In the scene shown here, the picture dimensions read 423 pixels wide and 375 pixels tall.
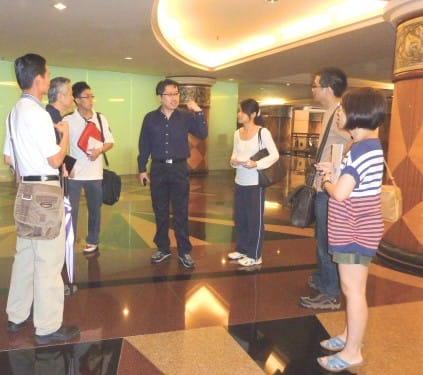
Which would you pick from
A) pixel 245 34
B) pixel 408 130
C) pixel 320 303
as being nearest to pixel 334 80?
pixel 320 303

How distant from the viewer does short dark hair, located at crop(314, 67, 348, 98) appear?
2887 millimetres

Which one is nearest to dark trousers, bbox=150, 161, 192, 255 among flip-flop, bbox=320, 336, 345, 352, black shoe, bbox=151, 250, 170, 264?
black shoe, bbox=151, 250, 170, 264

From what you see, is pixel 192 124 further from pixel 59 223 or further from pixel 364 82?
pixel 364 82

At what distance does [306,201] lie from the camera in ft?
9.61

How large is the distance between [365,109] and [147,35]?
15.8 feet

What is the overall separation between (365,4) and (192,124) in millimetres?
3177

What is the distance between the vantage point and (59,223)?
91.4 inches

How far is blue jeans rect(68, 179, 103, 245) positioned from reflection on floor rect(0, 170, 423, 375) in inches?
9.8

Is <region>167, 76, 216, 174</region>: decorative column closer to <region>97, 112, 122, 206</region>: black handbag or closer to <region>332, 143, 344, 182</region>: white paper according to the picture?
<region>97, 112, 122, 206</region>: black handbag

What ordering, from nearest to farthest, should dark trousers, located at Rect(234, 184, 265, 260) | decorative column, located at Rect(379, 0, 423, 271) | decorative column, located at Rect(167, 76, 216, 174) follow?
dark trousers, located at Rect(234, 184, 265, 260) → decorative column, located at Rect(379, 0, 423, 271) → decorative column, located at Rect(167, 76, 216, 174)

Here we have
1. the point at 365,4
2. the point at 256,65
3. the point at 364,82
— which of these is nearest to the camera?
the point at 365,4

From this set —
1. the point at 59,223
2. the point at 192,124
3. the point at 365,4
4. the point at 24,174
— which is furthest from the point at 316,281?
the point at 365,4

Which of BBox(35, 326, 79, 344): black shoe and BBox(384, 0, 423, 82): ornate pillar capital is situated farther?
BBox(384, 0, 423, 82): ornate pillar capital

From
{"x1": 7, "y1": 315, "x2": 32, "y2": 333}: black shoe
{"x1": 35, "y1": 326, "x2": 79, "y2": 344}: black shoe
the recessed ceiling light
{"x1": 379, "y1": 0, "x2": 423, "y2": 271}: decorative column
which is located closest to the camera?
{"x1": 35, "y1": 326, "x2": 79, "y2": 344}: black shoe
